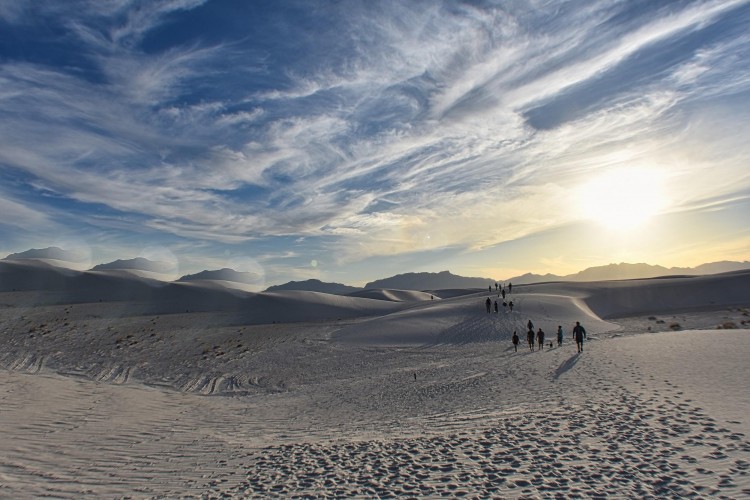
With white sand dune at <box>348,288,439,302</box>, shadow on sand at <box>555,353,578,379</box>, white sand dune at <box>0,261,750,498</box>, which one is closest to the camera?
white sand dune at <box>0,261,750,498</box>

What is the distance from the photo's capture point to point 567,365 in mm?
18656

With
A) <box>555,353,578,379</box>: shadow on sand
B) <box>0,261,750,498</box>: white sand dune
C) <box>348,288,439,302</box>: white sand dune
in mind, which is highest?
<box>348,288,439,302</box>: white sand dune

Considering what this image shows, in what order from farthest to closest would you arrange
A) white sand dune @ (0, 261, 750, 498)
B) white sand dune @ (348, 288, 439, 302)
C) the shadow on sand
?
white sand dune @ (348, 288, 439, 302) < the shadow on sand < white sand dune @ (0, 261, 750, 498)

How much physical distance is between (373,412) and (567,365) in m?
9.03

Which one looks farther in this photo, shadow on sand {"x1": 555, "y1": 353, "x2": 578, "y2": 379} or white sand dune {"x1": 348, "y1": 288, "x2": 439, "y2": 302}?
white sand dune {"x1": 348, "y1": 288, "x2": 439, "y2": 302}

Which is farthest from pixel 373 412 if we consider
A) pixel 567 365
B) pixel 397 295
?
pixel 397 295

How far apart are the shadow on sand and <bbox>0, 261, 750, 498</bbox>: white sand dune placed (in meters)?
0.17

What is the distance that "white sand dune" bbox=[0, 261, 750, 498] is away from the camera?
27.3ft

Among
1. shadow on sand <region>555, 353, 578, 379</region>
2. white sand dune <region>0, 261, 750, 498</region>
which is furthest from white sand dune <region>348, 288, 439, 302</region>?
shadow on sand <region>555, 353, 578, 379</region>

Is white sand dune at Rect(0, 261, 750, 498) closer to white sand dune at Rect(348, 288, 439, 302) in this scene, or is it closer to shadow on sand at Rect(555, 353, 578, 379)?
shadow on sand at Rect(555, 353, 578, 379)

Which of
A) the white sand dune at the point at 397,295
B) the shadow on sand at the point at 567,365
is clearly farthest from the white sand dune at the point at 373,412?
the white sand dune at the point at 397,295

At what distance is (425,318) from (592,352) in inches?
743

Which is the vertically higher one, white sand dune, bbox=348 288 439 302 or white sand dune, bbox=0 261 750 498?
white sand dune, bbox=348 288 439 302

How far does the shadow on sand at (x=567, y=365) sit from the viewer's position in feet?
57.0
